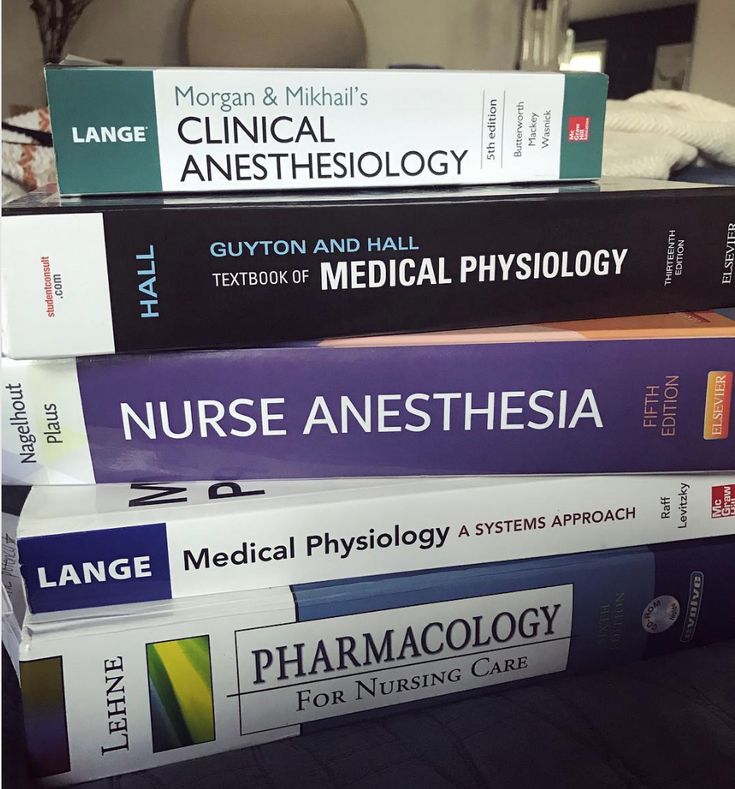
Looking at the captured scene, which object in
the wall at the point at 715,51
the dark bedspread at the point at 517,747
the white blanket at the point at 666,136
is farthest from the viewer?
the wall at the point at 715,51

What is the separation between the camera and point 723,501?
0.47m

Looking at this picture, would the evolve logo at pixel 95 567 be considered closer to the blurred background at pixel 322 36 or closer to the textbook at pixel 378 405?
the textbook at pixel 378 405

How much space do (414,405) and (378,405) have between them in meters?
0.02

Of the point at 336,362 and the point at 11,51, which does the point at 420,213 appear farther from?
the point at 11,51

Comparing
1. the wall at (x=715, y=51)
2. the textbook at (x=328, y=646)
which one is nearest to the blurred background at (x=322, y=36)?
the wall at (x=715, y=51)

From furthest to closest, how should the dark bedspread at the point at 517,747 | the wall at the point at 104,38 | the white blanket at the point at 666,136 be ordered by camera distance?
the wall at the point at 104,38, the white blanket at the point at 666,136, the dark bedspread at the point at 517,747

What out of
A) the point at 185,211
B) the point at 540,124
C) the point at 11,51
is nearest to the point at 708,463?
the point at 540,124

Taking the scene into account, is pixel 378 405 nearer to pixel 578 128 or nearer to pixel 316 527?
pixel 316 527

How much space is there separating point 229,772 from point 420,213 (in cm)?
31

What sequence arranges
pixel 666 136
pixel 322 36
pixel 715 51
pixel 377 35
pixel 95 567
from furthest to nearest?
pixel 377 35 → pixel 322 36 → pixel 715 51 → pixel 666 136 → pixel 95 567

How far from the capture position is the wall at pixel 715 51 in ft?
5.73

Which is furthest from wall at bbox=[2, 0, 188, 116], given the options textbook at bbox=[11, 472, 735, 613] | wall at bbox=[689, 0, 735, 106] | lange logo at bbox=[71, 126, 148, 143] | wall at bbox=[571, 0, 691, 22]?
textbook at bbox=[11, 472, 735, 613]

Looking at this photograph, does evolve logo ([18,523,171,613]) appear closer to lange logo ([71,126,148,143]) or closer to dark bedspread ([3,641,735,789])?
dark bedspread ([3,641,735,789])

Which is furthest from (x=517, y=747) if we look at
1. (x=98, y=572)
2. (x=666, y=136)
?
(x=666, y=136)
